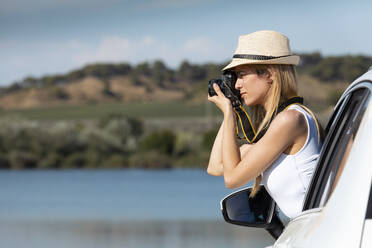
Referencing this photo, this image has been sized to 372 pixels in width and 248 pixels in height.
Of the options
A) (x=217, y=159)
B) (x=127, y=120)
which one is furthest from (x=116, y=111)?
(x=217, y=159)

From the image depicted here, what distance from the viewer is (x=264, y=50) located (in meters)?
3.08

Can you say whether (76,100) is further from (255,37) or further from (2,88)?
(255,37)

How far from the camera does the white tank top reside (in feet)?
9.25

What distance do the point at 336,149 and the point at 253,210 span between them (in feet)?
2.28

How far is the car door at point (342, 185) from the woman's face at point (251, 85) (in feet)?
1.26

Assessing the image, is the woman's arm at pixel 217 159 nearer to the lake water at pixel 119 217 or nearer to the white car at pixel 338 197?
the white car at pixel 338 197

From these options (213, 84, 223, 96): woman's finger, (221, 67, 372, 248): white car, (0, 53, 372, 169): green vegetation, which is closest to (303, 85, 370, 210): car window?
(221, 67, 372, 248): white car

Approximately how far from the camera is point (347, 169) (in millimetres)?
2037

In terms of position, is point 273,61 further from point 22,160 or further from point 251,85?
point 22,160

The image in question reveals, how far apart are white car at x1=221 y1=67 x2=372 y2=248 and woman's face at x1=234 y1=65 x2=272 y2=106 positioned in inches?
10.9

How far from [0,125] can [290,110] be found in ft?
233

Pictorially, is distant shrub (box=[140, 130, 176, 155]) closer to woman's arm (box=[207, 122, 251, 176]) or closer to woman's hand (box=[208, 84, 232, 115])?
woman's arm (box=[207, 122, 251, 176])

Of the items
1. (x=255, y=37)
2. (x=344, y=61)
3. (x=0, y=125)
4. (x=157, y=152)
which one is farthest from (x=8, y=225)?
(x=344, y=61)

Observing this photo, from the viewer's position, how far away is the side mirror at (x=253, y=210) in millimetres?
3109
